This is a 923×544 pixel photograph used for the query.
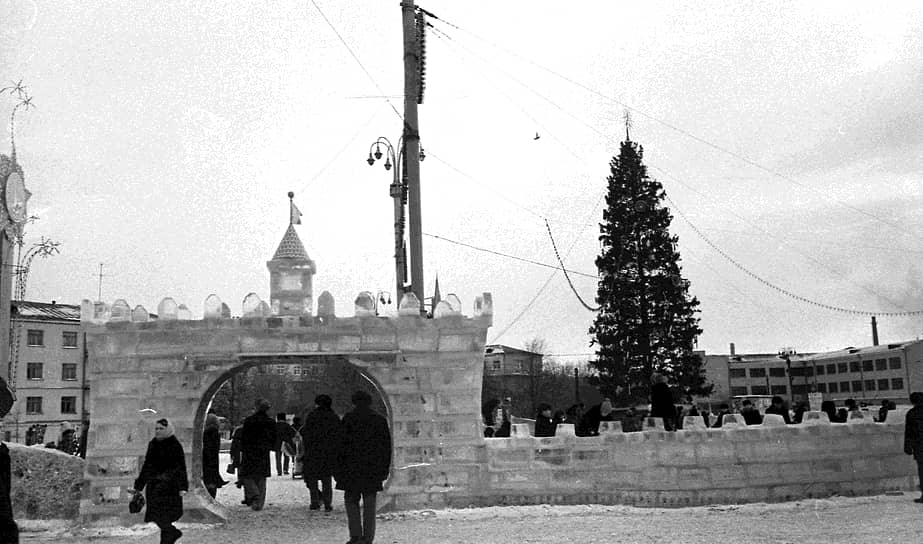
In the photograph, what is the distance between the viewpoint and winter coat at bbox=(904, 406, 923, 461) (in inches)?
478

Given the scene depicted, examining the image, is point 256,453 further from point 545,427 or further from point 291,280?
point 545,427

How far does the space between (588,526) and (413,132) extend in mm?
9288

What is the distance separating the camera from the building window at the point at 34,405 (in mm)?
50781

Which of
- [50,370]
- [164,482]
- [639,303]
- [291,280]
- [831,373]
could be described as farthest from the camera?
[831,373]

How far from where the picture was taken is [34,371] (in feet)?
170

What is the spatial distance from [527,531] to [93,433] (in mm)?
6115

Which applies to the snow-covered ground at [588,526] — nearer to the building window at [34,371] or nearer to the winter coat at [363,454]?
the winter coat at [363,454]

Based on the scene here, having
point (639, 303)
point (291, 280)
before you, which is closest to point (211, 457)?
point (291, 280)

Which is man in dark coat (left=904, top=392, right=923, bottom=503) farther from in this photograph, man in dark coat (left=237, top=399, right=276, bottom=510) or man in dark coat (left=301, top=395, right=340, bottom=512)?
man in dark coat (left=237, top=399, right=276, bottom=510)

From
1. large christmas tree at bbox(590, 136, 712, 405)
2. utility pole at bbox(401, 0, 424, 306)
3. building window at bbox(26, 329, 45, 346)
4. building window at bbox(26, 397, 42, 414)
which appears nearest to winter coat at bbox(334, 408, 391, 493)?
utility pole at bbox(401, 0, 424, 306)

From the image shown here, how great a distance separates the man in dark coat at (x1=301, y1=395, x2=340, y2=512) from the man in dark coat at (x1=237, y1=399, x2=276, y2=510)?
592 millimetres

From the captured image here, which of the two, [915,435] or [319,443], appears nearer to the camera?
[915,435]

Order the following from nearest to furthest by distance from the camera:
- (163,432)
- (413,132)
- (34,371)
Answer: (163,432)
(413,132)
(34,371)

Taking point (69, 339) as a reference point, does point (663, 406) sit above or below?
below
